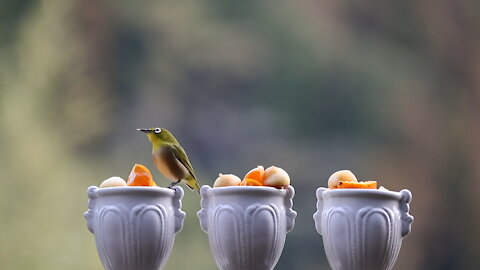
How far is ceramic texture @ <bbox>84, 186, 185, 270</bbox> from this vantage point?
1.22 metres

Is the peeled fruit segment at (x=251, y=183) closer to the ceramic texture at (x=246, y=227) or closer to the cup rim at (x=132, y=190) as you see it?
the ceramic texture at (x=246, y=227)

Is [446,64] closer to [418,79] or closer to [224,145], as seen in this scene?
[418,79]

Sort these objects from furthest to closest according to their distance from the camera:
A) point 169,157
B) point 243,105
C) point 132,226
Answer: point 243,105
point 169,157
point 132,226

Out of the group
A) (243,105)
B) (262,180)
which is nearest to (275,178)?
(262,180)

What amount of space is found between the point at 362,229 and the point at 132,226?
37cm

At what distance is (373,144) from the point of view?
221cm

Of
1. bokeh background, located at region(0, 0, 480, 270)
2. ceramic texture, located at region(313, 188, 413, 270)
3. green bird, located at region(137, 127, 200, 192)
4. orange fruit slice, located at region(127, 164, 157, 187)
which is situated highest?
bokeh background, located at region(0, 0, 480, 270)

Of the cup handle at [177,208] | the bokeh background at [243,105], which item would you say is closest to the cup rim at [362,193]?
the cup handle at [177,208]

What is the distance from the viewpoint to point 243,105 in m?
2.20

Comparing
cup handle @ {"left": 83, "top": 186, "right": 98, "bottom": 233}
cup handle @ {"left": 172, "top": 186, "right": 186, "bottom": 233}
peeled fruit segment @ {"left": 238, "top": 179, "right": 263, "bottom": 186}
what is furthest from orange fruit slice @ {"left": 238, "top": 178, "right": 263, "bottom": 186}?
cup handle @ {"left": 83, "top": 186, "right": 98, "bottom": 233}

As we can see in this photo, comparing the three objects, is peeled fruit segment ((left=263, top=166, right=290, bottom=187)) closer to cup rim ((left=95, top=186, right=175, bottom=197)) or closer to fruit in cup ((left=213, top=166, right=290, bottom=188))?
fruit in cup ((left=213, top=166, right=290, bottom=188))

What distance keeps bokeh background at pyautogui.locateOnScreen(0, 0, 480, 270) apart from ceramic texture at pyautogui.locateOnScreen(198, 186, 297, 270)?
857mm

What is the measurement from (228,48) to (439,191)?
0.75m

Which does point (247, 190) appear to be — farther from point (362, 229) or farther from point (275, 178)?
point (362, 229)
